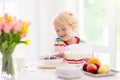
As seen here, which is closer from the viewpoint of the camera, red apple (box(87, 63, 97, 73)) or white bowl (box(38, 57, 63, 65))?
red apple (box(87, 63, 97, 73))

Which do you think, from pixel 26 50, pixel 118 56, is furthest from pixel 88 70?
pixel 26 50

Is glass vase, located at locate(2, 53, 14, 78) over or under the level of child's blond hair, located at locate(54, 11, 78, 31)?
under

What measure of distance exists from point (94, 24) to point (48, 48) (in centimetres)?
80

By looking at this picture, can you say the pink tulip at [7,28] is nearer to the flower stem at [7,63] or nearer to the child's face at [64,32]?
the flower stem at [7,63]

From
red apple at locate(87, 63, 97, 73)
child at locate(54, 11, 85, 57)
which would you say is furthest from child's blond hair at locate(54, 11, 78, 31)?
red apple at locate(87, 63, 97, 73)

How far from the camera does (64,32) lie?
2744 mm

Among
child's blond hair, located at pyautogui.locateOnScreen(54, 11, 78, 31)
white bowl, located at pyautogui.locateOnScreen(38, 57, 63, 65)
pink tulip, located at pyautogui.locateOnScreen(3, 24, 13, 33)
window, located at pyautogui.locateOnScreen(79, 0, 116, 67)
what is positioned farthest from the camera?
window, located at pyautogui.locateOnScreen(79, 0, 116, 67)

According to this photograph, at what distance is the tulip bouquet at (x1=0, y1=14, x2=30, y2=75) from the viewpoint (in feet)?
5.07

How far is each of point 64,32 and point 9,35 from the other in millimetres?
1238

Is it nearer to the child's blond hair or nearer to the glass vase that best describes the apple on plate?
the glass vase

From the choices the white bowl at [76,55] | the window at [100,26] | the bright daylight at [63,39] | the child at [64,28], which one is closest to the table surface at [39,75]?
the bright daylight at [63,39]

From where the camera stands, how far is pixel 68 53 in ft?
7.02

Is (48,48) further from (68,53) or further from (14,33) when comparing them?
(14,33)

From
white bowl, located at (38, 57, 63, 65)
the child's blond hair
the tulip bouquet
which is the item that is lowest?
white bowl, located at (38, 57, 63, 65)
